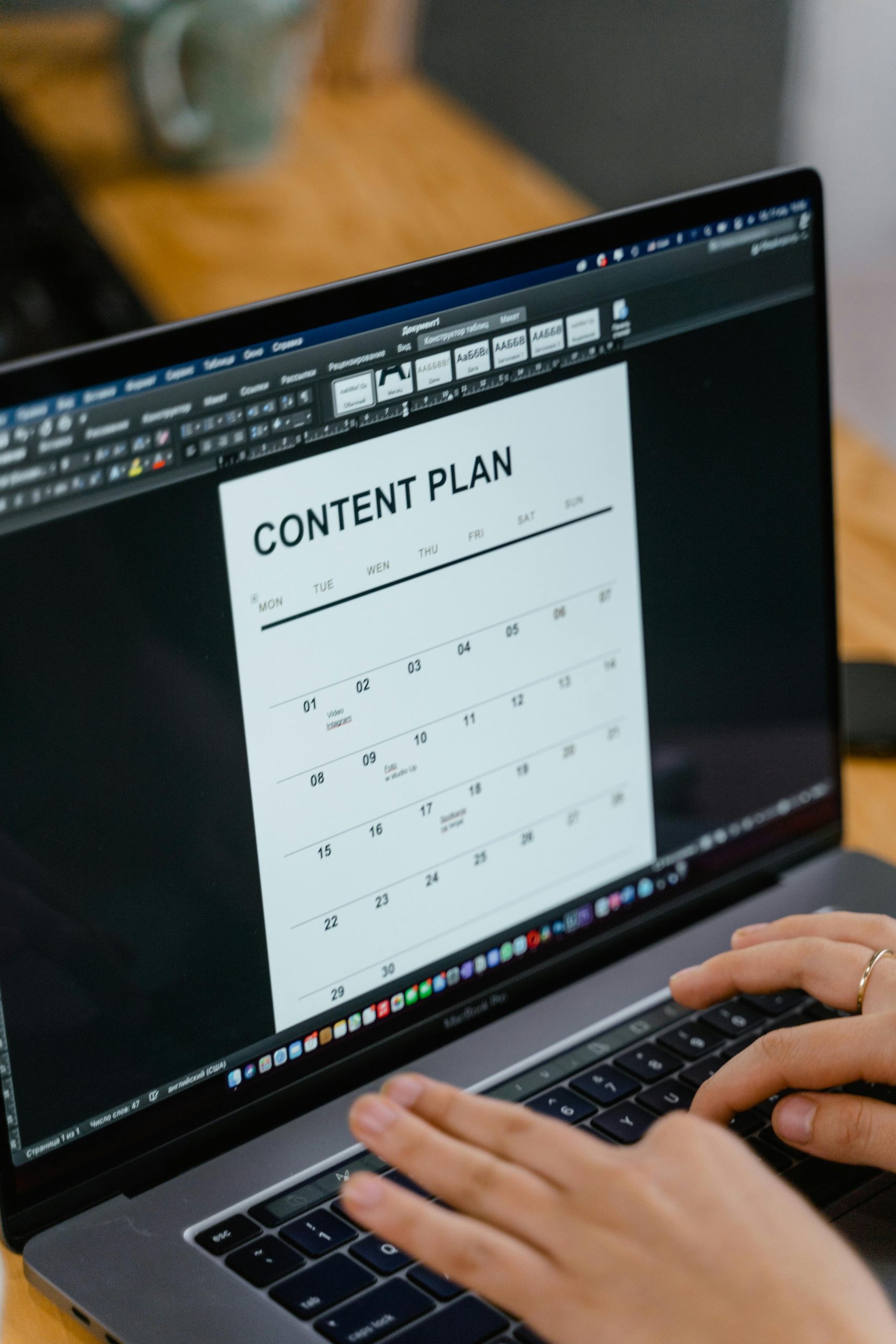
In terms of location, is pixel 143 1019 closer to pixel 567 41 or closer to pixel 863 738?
pixel 863 738

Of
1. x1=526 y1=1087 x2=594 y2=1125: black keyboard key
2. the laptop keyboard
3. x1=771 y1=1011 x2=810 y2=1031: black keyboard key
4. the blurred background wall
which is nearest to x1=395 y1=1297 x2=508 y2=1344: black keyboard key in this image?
the laptop keyboard

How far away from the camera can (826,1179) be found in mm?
628

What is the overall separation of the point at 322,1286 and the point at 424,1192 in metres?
0.06

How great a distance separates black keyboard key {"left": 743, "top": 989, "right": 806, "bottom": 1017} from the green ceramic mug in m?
1.30

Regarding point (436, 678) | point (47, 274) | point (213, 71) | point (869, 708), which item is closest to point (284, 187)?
point (213, 71)

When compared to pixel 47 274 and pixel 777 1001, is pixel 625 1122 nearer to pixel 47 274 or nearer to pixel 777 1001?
pixel 777 1001

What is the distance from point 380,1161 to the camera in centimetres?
63

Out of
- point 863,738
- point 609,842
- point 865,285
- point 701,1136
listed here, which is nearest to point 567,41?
point 865,285

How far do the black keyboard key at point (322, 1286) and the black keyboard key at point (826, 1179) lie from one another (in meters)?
0.19

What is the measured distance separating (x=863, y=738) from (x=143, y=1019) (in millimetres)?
606

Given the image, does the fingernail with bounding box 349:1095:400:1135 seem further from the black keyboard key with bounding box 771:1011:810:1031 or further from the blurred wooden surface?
Answer: the blurred wooden surface

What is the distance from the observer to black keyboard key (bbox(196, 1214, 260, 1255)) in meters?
0.59

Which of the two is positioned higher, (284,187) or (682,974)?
(284,187)

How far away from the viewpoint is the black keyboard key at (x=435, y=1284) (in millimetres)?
562
